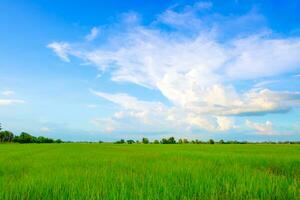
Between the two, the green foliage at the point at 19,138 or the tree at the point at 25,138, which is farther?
the tree at the point at 25,138

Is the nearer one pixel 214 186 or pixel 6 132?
pixel 214 186

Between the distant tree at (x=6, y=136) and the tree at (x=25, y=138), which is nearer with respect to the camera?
the distant tree at (x=6, y=136)

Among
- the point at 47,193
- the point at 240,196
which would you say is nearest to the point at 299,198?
the point at 240,196

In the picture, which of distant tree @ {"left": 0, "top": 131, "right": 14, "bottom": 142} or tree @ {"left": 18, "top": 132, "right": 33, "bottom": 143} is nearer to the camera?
distant tree @ {"left": 0, "top": 131, "right": 14, "bottom": 142}

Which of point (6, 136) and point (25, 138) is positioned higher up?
point (6, 136)

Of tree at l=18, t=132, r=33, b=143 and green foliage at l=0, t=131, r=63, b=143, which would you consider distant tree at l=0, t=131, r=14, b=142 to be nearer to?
green foliage at l=0, t=131, r=63, b=143

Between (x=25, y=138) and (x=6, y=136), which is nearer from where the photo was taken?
(x=6, y=136)

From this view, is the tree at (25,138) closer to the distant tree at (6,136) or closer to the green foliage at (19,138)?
the green foliage at (19,138)

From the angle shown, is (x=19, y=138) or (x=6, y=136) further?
(x=19, y=138)

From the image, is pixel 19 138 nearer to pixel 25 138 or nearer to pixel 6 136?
pixel 25 138

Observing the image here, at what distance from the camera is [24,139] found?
93.8 meters

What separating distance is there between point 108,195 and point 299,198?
2.34 m

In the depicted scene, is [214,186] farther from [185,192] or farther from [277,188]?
[277,188]

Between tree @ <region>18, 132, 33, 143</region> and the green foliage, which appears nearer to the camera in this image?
the green foliage
